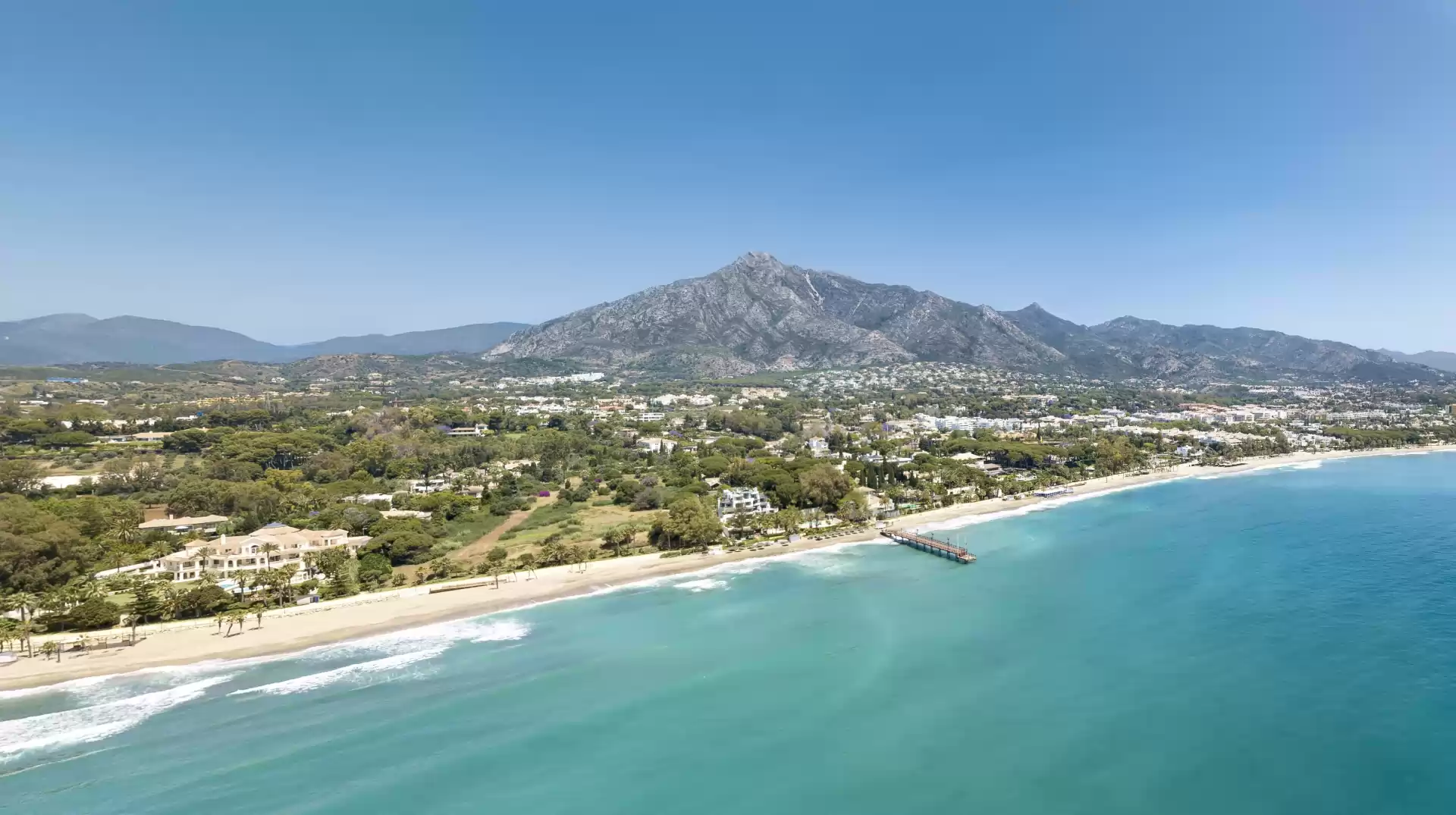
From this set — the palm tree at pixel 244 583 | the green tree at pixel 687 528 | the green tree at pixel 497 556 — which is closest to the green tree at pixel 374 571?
the palm tree at pixel 244 583

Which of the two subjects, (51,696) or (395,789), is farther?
(51,696)

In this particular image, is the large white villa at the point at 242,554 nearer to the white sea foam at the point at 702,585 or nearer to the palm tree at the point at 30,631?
the palm tree at the point at 30,631

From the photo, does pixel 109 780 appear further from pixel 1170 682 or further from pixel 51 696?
pixel 1170 682

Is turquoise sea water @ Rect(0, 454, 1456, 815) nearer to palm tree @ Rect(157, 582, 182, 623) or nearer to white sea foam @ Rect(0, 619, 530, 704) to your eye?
white sea foam @ Rect(0, 619, 530, 704)

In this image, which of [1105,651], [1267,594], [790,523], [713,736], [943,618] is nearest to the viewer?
[713,736]

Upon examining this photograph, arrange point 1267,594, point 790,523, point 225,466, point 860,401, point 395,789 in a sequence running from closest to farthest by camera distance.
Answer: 1. point 395,789
2. point 1267,594
3. point 790,523
4. point 225,466
5. point 860,401

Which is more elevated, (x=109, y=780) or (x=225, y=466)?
(x=225, y=466)

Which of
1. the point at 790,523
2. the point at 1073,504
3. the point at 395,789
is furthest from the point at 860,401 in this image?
the point at 395,789
